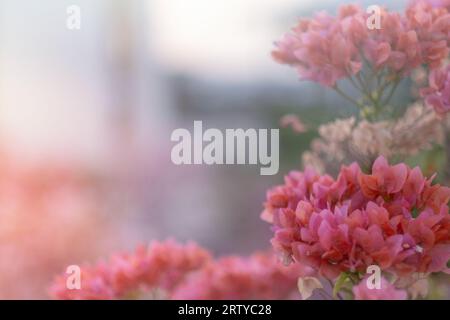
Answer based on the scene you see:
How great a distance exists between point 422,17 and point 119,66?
1436 millimetres

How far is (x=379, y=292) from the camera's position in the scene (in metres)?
0.59

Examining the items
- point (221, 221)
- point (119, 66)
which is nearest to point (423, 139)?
point (221, 221)

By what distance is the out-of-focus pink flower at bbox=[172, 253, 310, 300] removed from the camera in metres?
0.74

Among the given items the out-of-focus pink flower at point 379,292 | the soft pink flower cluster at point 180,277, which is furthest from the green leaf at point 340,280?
the soft pink flower cluster at point 180,277

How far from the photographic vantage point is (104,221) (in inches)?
52.9

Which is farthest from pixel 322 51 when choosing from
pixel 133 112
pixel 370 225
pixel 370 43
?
pixel 133 112

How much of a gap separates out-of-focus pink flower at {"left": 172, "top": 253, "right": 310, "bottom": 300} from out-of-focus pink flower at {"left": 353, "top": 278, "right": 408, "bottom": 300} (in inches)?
5.1

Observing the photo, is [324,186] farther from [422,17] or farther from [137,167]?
[137,167]

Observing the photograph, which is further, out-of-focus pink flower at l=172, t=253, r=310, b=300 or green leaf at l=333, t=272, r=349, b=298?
out-of-focus pink flower at l=172, t=253, r=310, b=300

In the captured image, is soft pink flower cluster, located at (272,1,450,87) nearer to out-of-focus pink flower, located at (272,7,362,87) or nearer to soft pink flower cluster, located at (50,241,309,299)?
out-of-focus pink flower, located at (272,7,362,87)

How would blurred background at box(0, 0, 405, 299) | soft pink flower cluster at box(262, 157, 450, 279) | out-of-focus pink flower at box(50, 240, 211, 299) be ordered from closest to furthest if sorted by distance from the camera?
soft pink flower cluster at box(262, 157, 450, 279)
out-of-focus pink flower at box(50, 240, 211, 299)
blurred background at box(0, 0, 405, 299)

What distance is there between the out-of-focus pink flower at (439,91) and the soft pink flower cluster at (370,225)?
75mm

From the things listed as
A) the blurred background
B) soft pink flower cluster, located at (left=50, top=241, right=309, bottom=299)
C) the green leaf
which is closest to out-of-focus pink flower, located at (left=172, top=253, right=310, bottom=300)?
soft pink flower cluster, located at (left=50, top=241, right=309, bottom=299)

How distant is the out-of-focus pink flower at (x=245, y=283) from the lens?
29.3 inches
